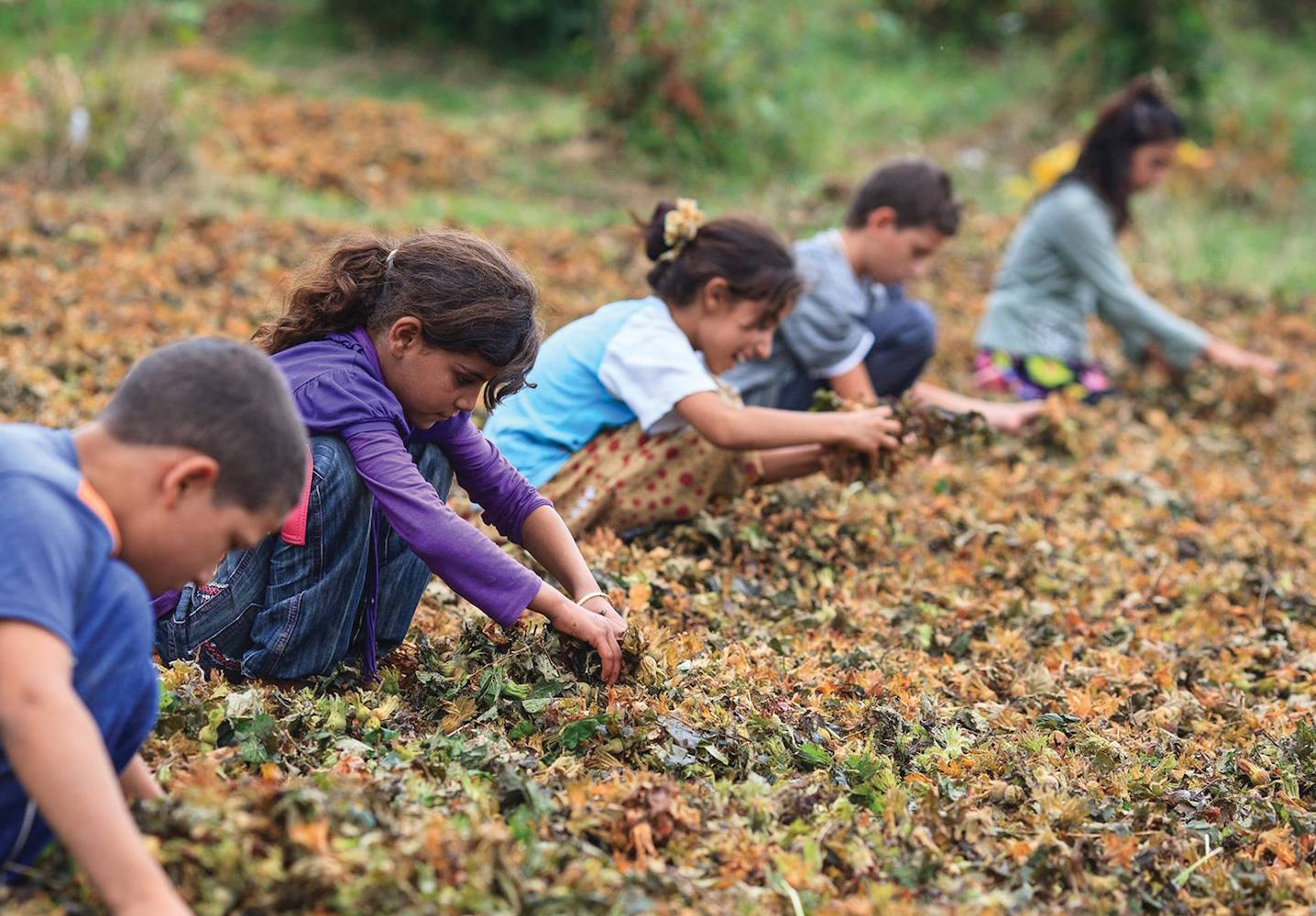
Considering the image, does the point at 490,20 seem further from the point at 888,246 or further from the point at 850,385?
the point at 850,385

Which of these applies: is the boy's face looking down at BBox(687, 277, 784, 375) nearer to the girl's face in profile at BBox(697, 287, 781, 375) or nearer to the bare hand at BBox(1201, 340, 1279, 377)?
the girl's face in profile at BBox(697, 287, 781, 375)

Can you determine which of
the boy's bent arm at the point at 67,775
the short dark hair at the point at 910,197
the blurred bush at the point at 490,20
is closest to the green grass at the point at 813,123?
the blurred bush at the point at 490,20

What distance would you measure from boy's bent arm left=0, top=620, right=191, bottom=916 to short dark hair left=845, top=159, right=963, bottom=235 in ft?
13.5

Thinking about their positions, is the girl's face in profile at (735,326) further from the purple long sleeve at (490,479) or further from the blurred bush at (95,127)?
the blurred bush at (95,127)

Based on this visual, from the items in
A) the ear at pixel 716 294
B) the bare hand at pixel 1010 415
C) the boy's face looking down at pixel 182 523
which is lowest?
the bare hand at pixel 1010 415

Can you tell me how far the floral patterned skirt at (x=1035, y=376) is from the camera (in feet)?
22.3

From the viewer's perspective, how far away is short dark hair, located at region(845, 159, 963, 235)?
5289 millimetres

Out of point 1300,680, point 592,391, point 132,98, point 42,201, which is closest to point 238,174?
point 132,98

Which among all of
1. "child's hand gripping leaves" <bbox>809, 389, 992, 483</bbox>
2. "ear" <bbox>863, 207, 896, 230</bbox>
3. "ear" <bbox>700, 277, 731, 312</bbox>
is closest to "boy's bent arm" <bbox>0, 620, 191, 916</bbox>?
"ear" <bbox>700, 277, 731, 312</bbox>

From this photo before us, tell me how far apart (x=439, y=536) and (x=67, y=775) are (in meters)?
1.15

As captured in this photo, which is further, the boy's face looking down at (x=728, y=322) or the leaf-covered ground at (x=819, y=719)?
the boy's face looking down at (x=728, y=322)

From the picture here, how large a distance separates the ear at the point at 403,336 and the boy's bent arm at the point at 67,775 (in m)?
1.29

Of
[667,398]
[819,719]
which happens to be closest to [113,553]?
[819,719]

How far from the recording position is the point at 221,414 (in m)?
1.99
